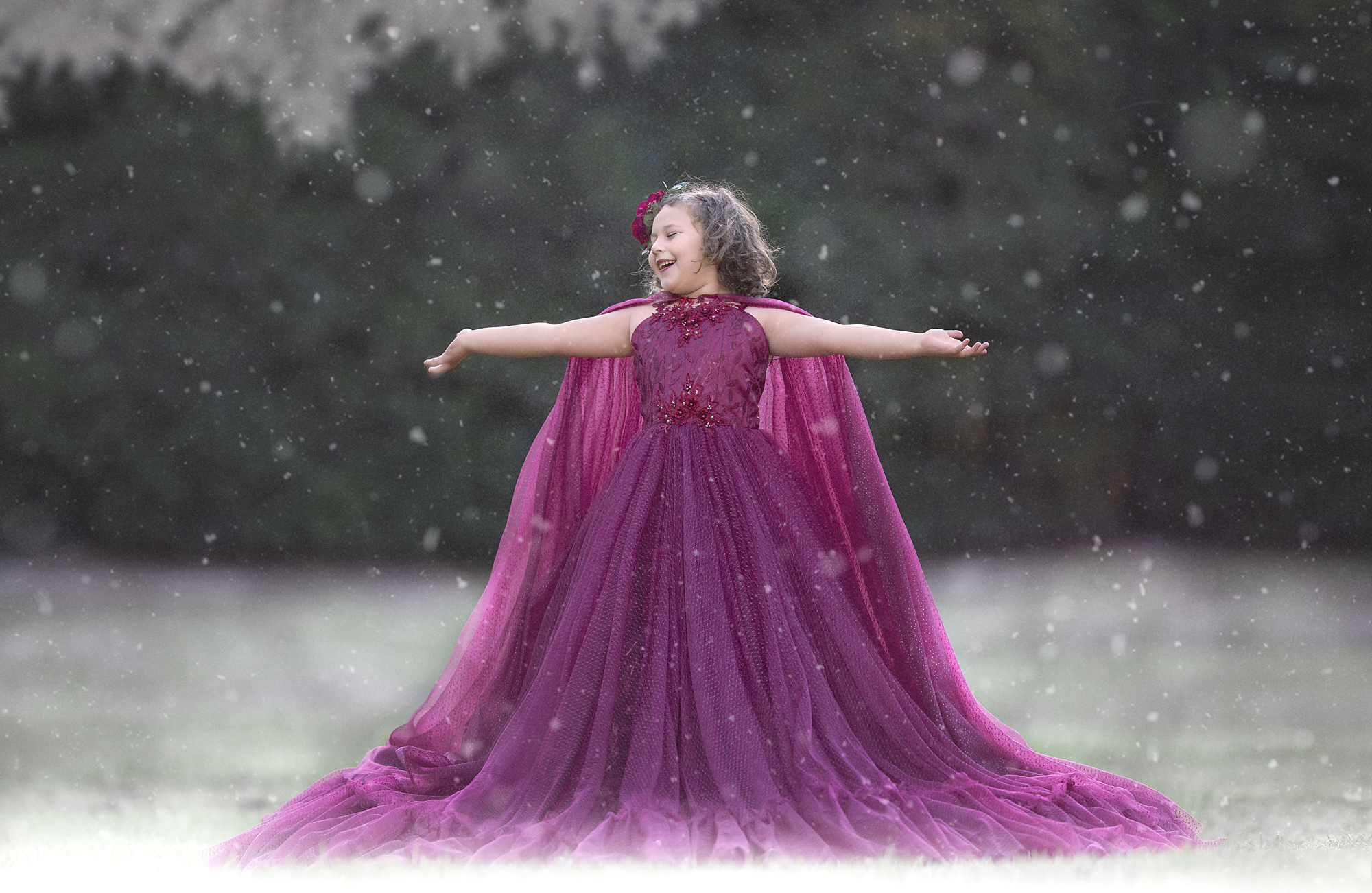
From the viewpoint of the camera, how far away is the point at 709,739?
1852 millimetres

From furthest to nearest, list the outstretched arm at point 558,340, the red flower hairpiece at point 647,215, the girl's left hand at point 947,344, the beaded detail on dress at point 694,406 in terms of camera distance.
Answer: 1. the red flower hairpiece at point 647,215
2. the outstretched arm at point 558,340
3. the beaded detail on dress at point 694,406
4. the girl's left hand at point 947,344

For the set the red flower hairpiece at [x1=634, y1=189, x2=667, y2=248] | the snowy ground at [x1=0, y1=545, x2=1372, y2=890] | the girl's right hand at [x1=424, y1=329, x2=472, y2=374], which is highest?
the red flower hairpiece at [x1=634, y1=189, x2=667, y2=248]

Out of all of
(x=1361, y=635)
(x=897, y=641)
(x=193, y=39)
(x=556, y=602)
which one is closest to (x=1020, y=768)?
(x=897, y=641)

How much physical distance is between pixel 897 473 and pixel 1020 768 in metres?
2.33

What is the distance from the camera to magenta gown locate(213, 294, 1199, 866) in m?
1.77

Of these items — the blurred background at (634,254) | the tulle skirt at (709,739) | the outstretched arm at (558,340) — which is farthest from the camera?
the blurred background at (634,254)

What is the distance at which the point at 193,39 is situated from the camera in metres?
4.36

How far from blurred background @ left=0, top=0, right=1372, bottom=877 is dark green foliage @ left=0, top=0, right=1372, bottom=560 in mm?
10

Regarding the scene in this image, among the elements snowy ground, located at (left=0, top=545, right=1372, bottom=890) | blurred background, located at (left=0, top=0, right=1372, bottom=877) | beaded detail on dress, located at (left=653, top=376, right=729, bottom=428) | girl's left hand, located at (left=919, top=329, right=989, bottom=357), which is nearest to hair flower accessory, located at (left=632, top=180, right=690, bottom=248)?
beaded detail on dress, located at (left=653, top=376, right=729, bottom=428)

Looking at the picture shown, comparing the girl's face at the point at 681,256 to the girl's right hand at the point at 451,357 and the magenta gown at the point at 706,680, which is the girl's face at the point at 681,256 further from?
the girl's right hand at the point at 451,357

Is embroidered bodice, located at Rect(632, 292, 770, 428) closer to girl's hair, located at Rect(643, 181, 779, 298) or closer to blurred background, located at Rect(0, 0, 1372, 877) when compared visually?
girl's hair, located at Rect(643, 181, 779, 298)

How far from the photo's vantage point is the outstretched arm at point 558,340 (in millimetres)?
2201

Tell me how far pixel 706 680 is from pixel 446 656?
159 cm

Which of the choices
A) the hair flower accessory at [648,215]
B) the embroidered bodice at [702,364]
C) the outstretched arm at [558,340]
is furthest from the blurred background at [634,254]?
the embroidered bodice at [702,364]
